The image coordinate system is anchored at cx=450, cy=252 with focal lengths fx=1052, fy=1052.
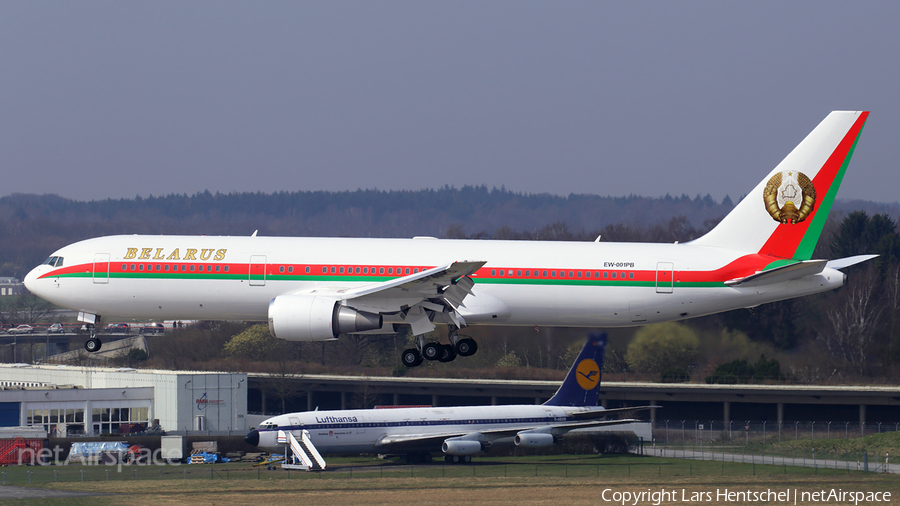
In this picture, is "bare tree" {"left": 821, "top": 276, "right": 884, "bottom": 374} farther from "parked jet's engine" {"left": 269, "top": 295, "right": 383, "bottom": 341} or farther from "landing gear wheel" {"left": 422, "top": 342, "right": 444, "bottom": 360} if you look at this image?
"parked jet's engine" {"left": 269, "top": 295, "right": 383, "bottom": 341}

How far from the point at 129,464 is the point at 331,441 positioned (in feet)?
46.6

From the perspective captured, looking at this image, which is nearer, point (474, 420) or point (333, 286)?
point (333, 286)

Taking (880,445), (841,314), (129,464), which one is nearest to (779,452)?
(880,445)

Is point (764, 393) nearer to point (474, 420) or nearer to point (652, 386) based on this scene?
point (652, 386)

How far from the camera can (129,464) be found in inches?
2761

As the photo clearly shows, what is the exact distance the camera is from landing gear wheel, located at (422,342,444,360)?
39562mm

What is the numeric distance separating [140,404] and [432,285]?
55.0 meters

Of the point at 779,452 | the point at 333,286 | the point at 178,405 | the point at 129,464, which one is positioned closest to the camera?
the point at 333,286

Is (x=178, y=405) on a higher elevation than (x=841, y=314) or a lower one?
lower

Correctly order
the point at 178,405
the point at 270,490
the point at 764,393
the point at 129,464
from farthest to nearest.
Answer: the point at 178,405 → the point at 764,393 → the point at 129,464 → the point at 270,490

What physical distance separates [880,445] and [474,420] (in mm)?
26015

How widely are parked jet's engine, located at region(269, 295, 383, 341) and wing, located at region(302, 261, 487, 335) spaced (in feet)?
1.29

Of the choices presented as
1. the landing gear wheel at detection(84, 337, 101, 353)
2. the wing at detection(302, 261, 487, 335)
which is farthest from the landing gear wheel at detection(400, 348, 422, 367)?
the landing gear wheel at detection(84, 337, 101, 353)

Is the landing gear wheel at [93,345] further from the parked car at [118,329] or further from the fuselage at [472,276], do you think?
the parked car at [118,329]
